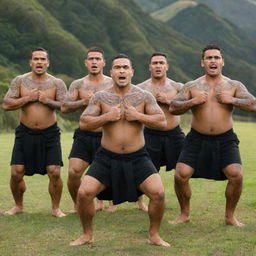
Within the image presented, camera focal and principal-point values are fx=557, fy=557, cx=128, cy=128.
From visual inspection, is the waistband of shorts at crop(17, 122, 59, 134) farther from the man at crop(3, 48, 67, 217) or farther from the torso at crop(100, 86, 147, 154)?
the torso at crop(100, 86, 147, 154)

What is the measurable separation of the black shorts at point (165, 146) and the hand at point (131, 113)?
234cm

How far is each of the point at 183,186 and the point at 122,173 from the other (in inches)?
58.0

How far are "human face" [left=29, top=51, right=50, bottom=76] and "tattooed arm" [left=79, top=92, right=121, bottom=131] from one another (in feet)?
6.64

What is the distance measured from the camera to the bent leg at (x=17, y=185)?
8445 mm

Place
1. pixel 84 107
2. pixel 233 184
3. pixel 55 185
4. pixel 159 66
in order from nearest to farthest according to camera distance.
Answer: pixel 233 184
pixel 84 107
pixel 55 185
pixel 159 66

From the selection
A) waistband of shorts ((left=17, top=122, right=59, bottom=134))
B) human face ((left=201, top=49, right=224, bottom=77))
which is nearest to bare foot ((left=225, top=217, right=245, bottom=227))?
human face ((left=201, top=49, right=224, bottom=77))

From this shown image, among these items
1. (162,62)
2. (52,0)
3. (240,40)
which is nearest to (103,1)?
(52,0)

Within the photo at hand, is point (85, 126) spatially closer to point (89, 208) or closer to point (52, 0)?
point (89, 208)

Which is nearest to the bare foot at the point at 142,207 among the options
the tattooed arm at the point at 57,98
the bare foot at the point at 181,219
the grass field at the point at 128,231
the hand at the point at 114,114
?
the grass field at the point at 128,231

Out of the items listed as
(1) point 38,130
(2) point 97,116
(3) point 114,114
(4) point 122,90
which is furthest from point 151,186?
(1) point 38,130

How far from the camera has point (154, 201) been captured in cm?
645

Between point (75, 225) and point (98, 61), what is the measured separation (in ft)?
8.09

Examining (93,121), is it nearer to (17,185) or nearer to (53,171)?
(53,171)

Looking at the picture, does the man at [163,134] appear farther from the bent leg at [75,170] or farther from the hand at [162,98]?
the bent leg at [75,170]
